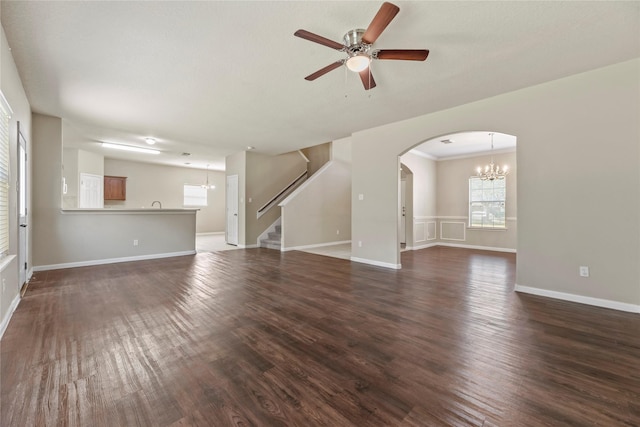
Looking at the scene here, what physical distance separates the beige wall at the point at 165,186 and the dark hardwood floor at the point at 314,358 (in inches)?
253

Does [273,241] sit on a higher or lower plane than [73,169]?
lower

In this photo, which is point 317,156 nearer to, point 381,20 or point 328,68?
point 328,68

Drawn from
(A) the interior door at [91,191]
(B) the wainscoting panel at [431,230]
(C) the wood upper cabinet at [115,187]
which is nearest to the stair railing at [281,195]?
(B) the wainscoting panel at [431,230]

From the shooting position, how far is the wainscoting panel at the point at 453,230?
817cm

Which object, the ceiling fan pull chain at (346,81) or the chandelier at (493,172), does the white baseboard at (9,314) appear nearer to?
the ceiling fan pull chain at (346,81)

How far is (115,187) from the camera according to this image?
8938 millimetres

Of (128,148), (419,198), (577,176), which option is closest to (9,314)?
(128,148)

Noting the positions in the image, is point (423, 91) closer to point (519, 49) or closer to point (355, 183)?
point (519, 49)

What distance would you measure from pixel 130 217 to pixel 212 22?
17.1 ft

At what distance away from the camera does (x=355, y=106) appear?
4332 millimetres

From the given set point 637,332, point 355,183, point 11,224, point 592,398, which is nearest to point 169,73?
point 11,224

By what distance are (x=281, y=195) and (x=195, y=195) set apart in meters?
4.48

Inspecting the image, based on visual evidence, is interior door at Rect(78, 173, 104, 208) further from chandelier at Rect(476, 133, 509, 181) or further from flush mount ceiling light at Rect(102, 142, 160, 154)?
chandelier at Rect(476, 133, 509, 181)

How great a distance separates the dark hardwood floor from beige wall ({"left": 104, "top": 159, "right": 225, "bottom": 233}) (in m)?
6.43
